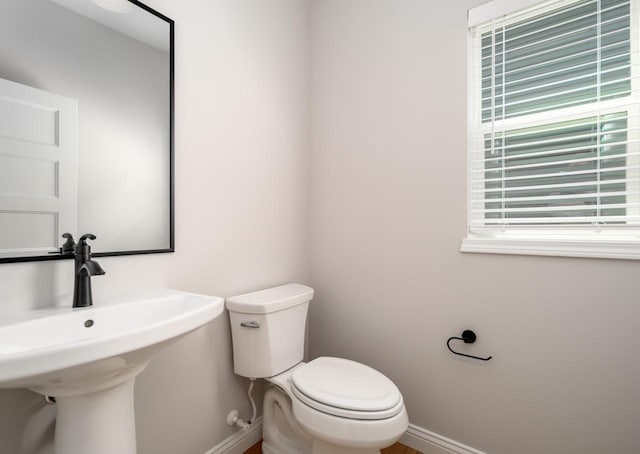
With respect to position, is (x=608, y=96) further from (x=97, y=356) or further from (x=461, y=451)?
(x=97, y=356)

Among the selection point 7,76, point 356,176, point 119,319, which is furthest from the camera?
point 356,176

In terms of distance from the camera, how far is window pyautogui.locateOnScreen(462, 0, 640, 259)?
1125mm

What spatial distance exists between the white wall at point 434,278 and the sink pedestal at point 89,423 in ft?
3.82

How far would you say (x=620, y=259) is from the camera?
1.08m

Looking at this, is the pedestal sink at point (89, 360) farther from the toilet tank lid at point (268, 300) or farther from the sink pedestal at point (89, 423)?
the toilet tank lid at point (268, 300)

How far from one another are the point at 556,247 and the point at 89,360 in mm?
1491

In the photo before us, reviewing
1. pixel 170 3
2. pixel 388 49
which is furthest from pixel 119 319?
pixel 388 49

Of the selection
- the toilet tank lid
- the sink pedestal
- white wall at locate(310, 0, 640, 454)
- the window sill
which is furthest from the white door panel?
the window sill

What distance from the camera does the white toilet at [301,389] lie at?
106 centimetres

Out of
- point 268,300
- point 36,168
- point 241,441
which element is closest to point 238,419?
point 241,441

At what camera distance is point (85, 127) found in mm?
1010

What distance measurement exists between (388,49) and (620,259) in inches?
53.0

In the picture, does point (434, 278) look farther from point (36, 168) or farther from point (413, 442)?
point (36, 168)

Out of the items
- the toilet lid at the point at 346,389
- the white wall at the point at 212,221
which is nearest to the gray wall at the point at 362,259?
the white wall at the point at 212,221
